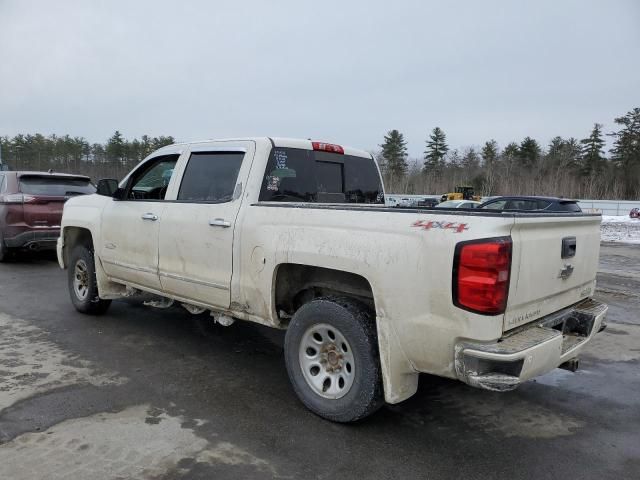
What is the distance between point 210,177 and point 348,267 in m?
1.86

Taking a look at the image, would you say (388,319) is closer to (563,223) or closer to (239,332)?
(563,223)

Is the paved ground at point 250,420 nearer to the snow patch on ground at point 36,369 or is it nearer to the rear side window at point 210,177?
the snow patch on ground at point 36,369

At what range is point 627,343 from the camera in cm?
563

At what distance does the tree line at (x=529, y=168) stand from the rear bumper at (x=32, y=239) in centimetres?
5398

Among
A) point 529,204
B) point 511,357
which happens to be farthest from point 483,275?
point 529,204

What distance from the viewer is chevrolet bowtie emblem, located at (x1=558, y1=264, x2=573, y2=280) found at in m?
3.35

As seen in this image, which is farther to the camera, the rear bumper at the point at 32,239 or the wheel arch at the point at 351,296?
the rear bumper at the point at 32,239

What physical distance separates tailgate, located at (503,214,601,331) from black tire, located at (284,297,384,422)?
876 mm

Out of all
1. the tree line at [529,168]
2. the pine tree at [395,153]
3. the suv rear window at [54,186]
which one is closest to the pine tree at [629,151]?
the tree line at [529,168]

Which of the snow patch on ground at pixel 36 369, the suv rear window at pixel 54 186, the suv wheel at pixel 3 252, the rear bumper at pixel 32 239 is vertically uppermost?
the suv rear window at pixel 54 186

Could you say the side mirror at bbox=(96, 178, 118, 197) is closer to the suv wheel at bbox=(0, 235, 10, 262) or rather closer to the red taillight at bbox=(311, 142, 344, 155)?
the red taillight at bbox=(311, 142, 344, 155)

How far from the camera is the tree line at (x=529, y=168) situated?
5838 cm

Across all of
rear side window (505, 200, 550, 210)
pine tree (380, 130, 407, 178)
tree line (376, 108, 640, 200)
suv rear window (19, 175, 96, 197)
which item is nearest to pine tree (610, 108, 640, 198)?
tree line (376, 108, 640, 200)

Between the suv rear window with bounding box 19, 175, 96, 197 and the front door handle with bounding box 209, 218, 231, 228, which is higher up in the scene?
the suv rear window with bounding box 19, 175, 96, 197
